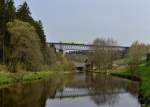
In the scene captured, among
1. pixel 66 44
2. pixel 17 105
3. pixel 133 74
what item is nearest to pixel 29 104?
pixel 17 105

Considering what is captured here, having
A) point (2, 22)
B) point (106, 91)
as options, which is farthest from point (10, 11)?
point (106, 91)

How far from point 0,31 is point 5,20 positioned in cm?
372

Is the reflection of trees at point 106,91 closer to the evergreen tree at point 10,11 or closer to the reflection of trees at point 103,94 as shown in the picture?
the reflection of trees at point 103,94

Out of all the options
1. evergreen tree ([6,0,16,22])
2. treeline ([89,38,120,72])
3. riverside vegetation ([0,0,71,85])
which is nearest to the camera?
riverside vegetation ([0,0,71,85])

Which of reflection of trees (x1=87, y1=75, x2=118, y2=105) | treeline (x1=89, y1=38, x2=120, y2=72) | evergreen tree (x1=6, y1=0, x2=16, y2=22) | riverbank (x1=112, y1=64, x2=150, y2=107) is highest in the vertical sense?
evergreen tree (x1=6, y1=0, x2=16, y2=22)

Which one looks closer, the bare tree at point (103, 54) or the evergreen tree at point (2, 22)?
the evergreen tree at point (2, 22)

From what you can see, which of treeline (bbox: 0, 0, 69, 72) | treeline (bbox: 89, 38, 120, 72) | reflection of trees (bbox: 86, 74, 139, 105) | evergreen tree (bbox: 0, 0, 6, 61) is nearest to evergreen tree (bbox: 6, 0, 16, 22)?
treeline (bbox: 0, 0, 69, 72)

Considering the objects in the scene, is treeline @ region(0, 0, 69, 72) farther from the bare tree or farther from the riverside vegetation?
the bare tree

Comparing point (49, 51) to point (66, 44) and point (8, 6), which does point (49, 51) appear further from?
point (66, 44)

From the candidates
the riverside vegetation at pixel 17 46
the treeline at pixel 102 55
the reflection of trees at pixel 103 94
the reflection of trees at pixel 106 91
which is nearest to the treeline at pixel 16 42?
the riverside vegetation at pixel 17 46

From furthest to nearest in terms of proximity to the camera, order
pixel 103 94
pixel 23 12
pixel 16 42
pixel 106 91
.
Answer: pixel 23 12
pixel 16 42
pixel 106 91
pixel 103 94

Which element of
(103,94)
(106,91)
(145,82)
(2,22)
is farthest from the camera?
(2,22)

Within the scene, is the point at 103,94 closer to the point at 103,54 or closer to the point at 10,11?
the point at 10,11

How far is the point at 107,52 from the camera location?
14875 centimetres
